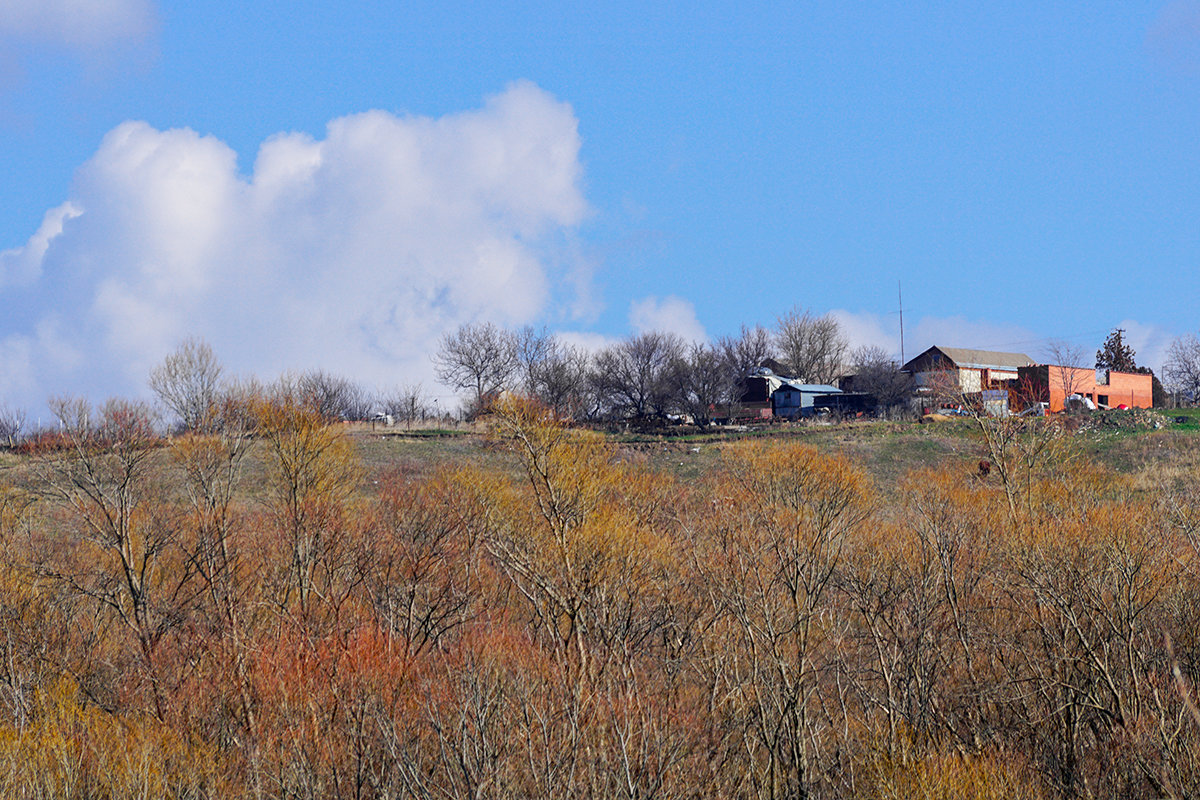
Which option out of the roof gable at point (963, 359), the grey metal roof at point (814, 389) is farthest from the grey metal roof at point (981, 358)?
the grey metal roof at point (814, 389)

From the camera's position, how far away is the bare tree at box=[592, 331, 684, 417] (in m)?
86.5

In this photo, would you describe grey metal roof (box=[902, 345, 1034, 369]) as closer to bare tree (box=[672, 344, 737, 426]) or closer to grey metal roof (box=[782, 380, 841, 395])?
grey metal roof (box=[782, 380, 841, 395])

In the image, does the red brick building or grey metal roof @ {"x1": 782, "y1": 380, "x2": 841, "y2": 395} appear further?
grey metal roof @ {"x1": 782, "y1": 380, "x2": 841, "y2": 395}

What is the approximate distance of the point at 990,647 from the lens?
24594 mm

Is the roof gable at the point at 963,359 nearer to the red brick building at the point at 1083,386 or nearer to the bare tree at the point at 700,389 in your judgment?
the red brick building at the point at 1083,386

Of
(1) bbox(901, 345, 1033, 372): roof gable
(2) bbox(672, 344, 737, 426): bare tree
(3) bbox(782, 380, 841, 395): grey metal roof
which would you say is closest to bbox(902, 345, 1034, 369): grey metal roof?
(1) bbox(901, 345, 1033, 372): roof gable

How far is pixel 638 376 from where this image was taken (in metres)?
93.9

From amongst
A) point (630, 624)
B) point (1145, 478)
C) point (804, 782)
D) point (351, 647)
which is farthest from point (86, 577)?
point (1145, 478)

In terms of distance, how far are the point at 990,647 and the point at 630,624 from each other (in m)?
9.53

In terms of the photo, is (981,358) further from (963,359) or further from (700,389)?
(700,389)

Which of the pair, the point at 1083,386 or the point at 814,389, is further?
the point at 814,389

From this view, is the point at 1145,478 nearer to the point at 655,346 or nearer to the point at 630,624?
the point at 630,624

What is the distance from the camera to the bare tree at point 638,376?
86500 millimetres

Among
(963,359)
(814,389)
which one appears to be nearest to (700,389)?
(814,389)
